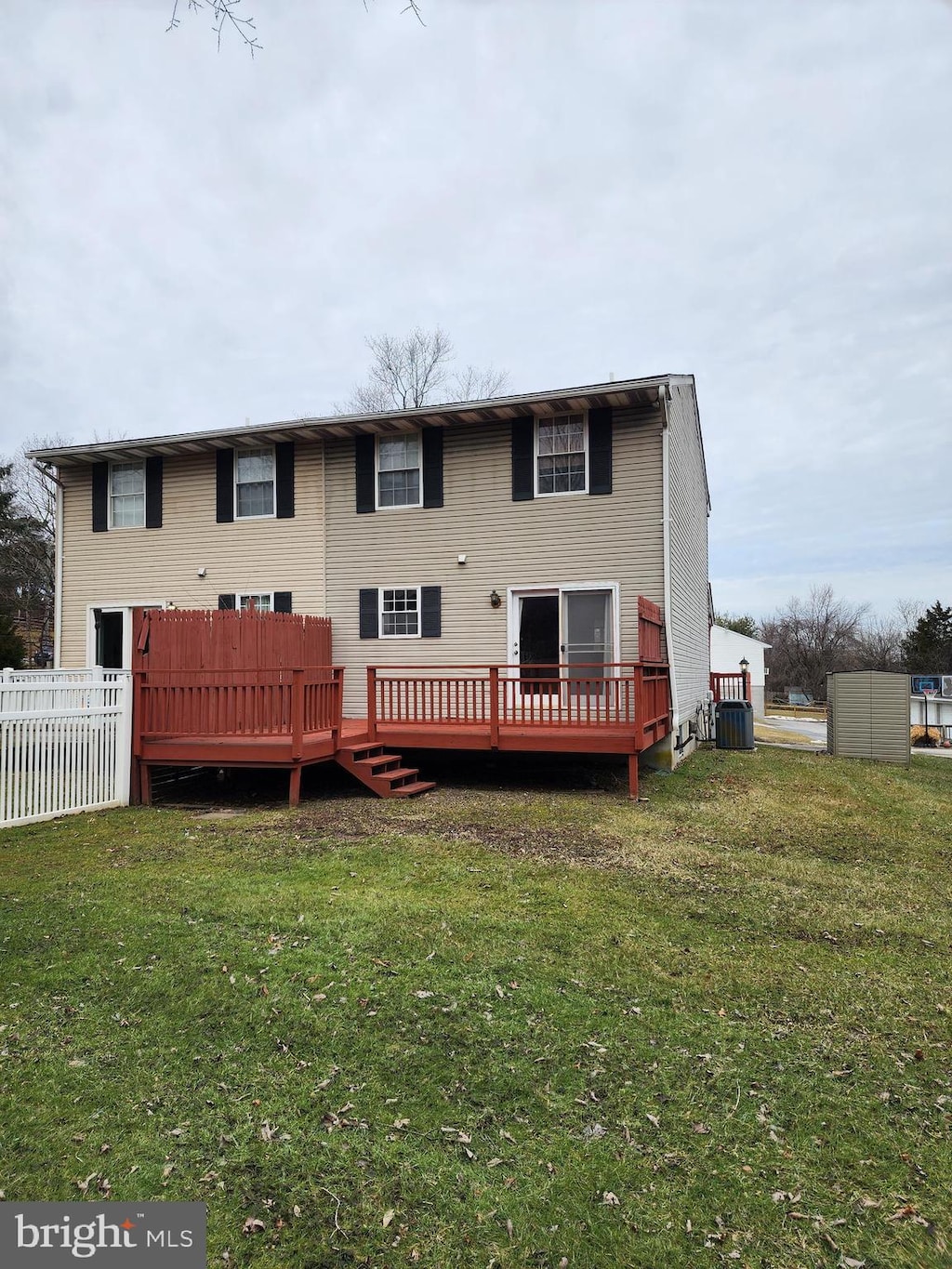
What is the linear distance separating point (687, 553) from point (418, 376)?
1721cm

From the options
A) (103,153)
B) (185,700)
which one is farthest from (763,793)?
(103,153)

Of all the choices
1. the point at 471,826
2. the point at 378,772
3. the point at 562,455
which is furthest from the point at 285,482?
the point at 471,826

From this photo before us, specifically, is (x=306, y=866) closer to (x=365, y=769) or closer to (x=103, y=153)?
(x=365, y=769)

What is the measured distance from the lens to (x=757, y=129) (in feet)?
30.9

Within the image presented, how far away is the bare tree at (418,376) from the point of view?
26.4 metres

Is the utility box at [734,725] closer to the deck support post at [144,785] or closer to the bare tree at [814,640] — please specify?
the deck support post at [144,785]

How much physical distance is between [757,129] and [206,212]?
30.3 ft

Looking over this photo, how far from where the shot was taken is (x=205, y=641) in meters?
8.54

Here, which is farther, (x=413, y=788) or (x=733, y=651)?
(x=733, y=651)

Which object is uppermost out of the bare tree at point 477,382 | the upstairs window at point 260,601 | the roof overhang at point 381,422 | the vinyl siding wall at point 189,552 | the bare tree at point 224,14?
the bare tree at point 477,382

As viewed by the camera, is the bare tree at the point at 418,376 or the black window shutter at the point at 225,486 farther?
the bare tree at the point at 418,376

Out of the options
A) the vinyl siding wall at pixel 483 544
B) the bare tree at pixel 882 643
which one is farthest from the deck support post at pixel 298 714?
the bare tree at pixel 882 643

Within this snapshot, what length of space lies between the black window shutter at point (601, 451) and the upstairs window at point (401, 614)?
338cm

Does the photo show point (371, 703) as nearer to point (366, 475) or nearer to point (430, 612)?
point (430, 612)
